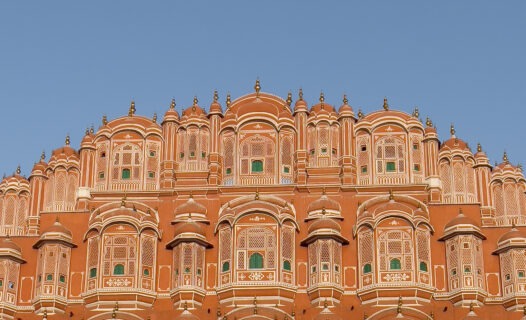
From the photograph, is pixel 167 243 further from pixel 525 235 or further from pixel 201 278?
pixel 525 235

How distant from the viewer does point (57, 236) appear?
65.0m

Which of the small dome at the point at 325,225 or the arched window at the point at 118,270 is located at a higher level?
the small dome at the point at 325,225

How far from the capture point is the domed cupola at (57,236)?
64938 mm

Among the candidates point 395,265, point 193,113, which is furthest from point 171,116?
point 395,265

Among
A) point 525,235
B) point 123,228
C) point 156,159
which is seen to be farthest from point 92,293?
point 525,235

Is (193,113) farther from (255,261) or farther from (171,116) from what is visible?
(255,261)

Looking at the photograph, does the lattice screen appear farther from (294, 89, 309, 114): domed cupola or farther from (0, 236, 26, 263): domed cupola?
(0, 236, 26, 263): domed cupola

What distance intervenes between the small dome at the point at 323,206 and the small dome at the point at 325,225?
31.5 inches

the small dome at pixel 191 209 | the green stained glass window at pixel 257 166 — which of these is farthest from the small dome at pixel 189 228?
the green stained glass window at pixel 257 166

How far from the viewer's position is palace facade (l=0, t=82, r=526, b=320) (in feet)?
207

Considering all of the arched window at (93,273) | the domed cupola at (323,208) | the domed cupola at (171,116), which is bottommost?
the arched window at (93,273)

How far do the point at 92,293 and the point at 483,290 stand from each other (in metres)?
19.3

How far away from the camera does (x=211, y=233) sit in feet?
215

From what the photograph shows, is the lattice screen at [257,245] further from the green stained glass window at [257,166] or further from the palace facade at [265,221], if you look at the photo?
the green stained glass window at [257,166]
